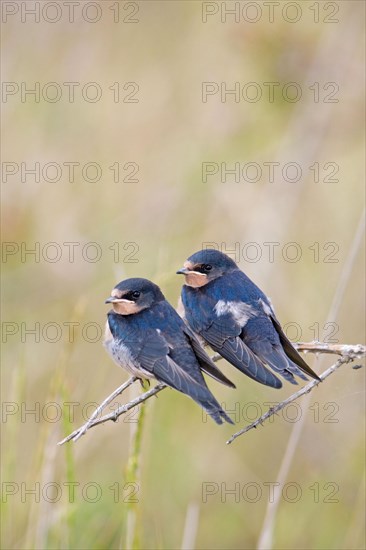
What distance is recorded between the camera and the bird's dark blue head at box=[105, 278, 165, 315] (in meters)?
2.17

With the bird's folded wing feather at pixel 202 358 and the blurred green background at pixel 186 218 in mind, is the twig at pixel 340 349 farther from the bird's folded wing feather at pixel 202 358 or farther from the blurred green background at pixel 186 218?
the blurred green background at pixel 186 218

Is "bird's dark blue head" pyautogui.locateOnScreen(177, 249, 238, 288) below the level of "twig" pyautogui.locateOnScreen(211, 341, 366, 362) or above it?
above

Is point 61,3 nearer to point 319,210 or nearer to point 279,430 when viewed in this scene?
point 319,210

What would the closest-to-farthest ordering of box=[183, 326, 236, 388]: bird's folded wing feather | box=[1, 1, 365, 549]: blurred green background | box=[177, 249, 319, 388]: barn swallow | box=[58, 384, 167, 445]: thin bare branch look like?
box=[58, 384, 167, 445]: thin bare branch, box=[183, 326, 236, 388]: bird's folded wing feather, box=[177, 249, 319, 388]: barn swallow, box=[1, 1, 365, 549]: blurred green background

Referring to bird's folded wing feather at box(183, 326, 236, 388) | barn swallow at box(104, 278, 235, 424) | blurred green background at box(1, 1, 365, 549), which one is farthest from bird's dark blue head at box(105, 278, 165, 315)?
blurred green background at box(1, 1, 365, 549)

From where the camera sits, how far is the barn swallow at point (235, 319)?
6.70 feet

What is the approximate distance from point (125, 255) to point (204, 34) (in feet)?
3.54

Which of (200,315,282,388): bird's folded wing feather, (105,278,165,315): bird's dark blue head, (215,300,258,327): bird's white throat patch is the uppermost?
(105,278,165,315): bird's dark blue head

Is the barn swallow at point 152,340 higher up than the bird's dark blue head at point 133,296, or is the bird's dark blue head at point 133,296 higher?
the bird's dark blue head at point 133,296

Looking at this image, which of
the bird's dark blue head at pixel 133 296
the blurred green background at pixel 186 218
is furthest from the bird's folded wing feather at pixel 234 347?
the blurred green background at pixel 186 218

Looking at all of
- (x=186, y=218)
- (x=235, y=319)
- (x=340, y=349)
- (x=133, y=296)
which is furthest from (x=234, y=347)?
(x=186, y=218)

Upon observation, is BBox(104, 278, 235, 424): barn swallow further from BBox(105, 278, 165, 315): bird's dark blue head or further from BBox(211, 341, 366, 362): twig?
BBox(211, 341, 366, 362): twig

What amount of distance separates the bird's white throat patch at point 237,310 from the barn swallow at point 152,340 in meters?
0.13

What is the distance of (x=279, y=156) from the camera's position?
3979 millimetres
